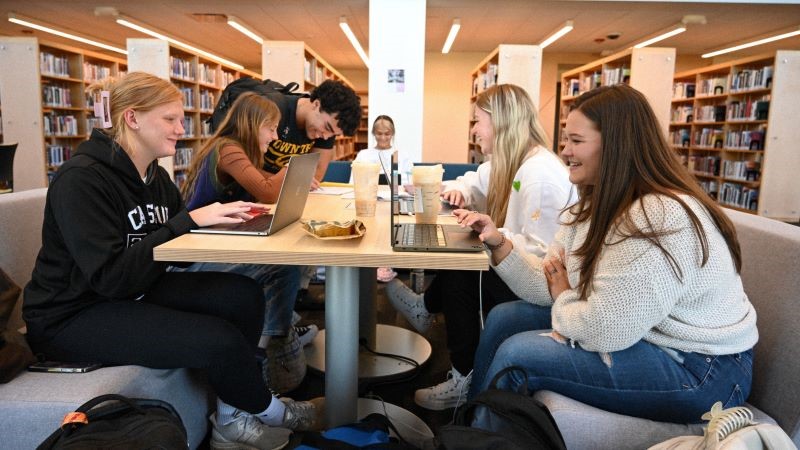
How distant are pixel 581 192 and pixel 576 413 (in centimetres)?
57

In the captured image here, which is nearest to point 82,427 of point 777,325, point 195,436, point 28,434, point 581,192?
point 28,434

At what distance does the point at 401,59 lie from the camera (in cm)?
605

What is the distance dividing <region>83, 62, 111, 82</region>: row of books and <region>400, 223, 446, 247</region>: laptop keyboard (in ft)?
23.1

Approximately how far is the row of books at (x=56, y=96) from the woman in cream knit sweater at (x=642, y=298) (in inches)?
282

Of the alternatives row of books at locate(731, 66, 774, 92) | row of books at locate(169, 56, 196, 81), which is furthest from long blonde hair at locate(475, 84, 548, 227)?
row of books at locate(731, 66, 774, 92)

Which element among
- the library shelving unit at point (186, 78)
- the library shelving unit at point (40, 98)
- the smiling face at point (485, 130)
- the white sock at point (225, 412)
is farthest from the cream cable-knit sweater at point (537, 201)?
the library shelving unit at point (40, 98)

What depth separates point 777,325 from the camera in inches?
50.6

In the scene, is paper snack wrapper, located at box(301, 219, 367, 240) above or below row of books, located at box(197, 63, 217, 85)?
below

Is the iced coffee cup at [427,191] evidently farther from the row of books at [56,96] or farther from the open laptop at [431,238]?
the row of books at [56,96]

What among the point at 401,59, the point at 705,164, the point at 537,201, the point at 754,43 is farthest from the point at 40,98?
the point at 754,43

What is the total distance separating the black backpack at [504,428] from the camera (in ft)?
3.36

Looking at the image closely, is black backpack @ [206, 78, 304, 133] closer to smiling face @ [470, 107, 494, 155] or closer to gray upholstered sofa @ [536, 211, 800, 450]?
smiling face @ [470, 107, 494, 155]

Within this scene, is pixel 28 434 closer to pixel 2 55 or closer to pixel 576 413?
pixel 576 413

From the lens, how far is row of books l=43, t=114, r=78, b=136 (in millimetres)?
6764
